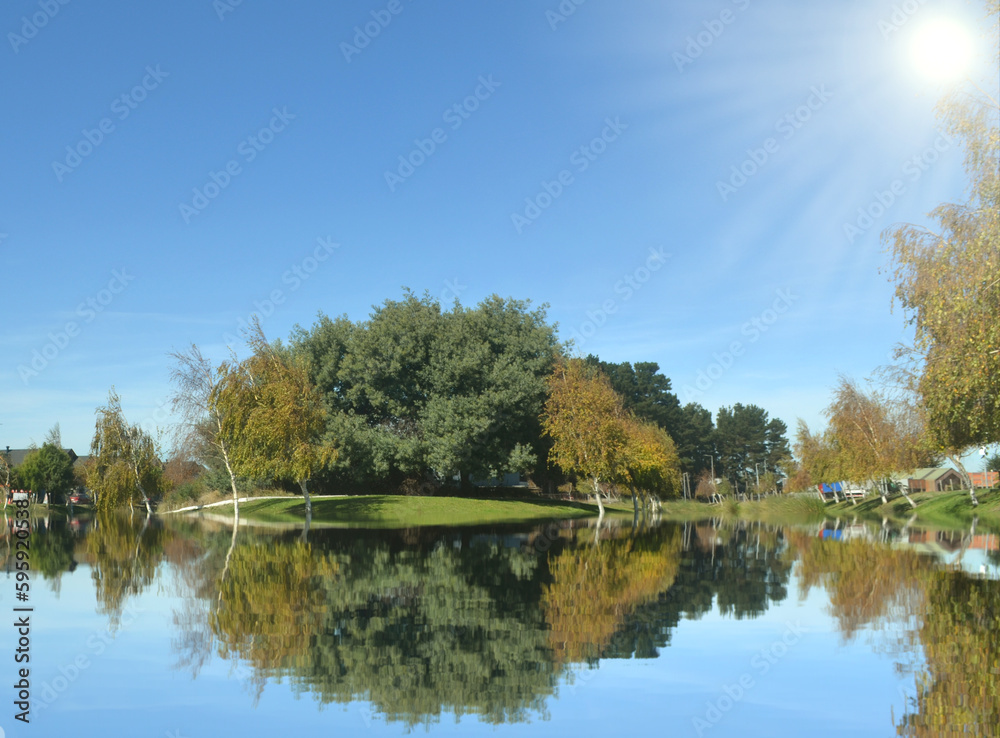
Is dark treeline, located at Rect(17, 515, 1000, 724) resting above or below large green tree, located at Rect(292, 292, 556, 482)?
below

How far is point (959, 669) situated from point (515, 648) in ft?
15.3

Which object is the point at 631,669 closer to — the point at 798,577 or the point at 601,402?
the point at 798,577

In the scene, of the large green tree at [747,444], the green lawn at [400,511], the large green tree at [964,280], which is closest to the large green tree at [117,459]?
the green lawn at [400,511]

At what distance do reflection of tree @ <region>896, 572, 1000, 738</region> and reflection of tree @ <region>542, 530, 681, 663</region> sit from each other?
10.9 ft

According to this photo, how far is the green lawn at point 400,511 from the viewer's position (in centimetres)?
4094

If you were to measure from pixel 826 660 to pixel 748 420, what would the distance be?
124527 millimetres

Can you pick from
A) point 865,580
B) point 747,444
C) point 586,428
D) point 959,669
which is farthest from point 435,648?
point 747,444

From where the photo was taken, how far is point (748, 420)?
128m

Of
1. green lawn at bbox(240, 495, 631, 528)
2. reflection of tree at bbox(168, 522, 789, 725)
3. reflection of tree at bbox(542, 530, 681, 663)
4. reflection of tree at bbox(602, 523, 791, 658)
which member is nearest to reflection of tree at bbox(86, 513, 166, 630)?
reflection of tree at bbox(168, 522, 789, 725)

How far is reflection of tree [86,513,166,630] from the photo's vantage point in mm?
13133

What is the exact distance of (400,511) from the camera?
148 ft

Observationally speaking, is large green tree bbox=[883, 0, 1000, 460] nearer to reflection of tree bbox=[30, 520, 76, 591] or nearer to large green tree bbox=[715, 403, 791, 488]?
reflection of tree bbox=[30, 520, 76, 591]

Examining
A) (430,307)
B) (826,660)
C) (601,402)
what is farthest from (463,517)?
(826,660)

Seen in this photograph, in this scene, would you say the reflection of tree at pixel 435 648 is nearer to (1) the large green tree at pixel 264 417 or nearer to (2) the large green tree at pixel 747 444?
(1) the large green tree at pixel 264 417
